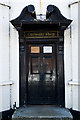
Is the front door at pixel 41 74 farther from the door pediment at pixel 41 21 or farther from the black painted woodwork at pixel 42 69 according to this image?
the door pediment at pixel 41 21

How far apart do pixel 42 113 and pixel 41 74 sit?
1.36m

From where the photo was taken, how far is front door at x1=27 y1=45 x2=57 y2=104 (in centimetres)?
520

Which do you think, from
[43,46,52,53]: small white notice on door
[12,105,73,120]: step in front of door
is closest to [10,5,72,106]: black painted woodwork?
[43,46,52,53]: small white notice on door

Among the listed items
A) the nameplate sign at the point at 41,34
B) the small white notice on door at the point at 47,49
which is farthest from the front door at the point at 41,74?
the nameplate sign at the point at 41,34

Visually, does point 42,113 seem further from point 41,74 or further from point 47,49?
point 47,49

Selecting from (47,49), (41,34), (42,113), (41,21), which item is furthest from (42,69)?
(41,21)

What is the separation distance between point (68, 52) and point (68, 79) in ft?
3.01

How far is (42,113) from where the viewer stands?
4406mm

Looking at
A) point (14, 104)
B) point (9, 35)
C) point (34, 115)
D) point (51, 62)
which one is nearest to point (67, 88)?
point (51, 62)

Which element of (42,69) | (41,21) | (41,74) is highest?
(41,21)

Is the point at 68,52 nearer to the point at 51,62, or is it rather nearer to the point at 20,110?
the point at 51,62

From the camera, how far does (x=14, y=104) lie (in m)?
4.94

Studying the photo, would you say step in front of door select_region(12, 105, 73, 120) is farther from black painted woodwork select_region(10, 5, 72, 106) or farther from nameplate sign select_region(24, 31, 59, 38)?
nameplate sign select_region(24, 31, 59, 38)

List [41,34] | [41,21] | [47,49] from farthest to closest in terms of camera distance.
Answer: [47,49] → [41,34] → [41,21]
